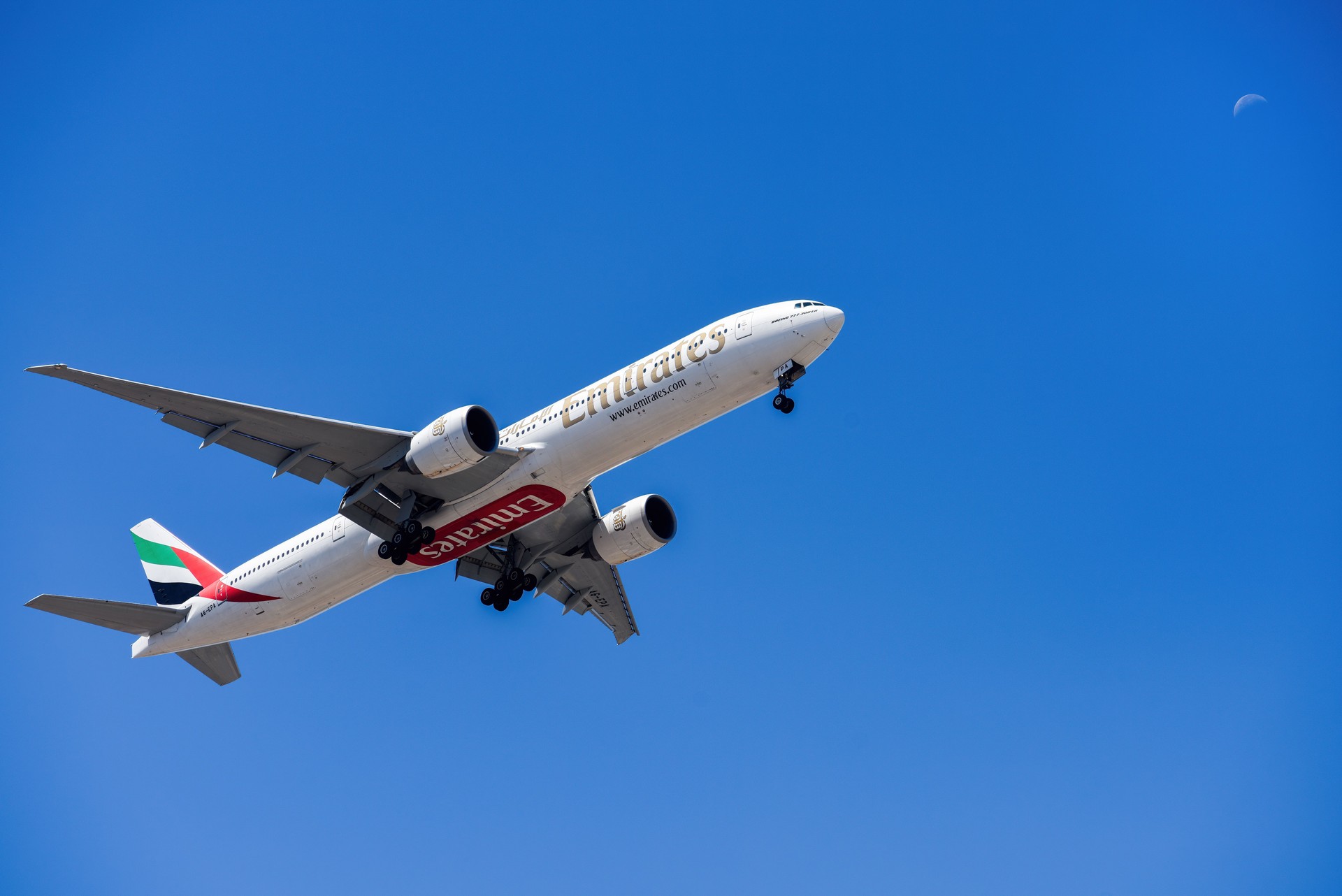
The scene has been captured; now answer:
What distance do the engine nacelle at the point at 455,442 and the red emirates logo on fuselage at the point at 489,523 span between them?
1.82 meters

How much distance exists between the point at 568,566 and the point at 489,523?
6.00m

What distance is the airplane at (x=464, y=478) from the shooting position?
25.8m

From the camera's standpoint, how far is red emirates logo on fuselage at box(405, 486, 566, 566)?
92.2 ft

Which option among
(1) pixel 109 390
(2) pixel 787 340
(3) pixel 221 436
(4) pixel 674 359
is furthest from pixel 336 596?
(2) pixel 787 340

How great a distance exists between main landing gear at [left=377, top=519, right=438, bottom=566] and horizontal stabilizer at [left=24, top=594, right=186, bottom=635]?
7.86 metres

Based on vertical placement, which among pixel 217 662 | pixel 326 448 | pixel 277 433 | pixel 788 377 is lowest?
pixel 788 377

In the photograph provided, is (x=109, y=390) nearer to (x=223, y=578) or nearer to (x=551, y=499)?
(x=223, y=578)

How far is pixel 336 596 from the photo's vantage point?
30391 millimetres

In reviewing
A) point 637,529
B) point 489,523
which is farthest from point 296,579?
point 637,529

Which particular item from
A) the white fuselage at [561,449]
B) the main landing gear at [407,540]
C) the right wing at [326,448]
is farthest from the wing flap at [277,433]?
the white fuselage at [561,449]

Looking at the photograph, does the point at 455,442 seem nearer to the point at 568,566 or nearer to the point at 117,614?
the point at 568,566

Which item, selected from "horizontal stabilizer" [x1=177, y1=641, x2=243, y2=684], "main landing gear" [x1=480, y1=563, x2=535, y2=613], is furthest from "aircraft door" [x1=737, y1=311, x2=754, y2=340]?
"horizontal stabilizer" [x1=177, y1=641, x2=243, y2=684]

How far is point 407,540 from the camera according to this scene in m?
28.5

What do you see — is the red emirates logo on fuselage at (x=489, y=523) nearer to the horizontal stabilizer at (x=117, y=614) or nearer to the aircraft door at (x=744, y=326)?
the aircraft door at (x=744, y=326)
